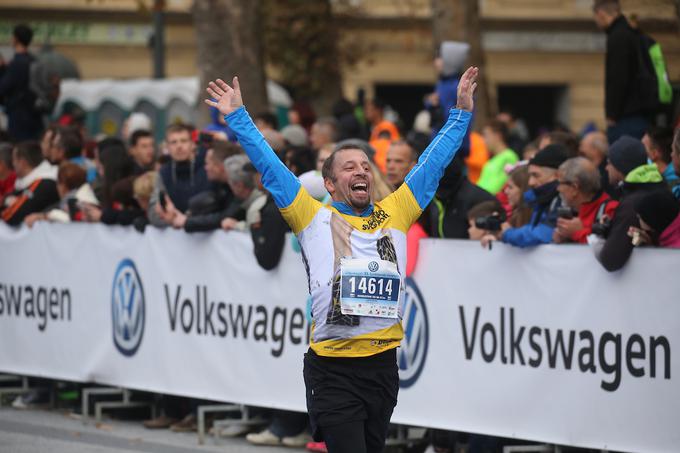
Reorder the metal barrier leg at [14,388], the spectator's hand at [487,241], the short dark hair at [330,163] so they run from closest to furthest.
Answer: the short dark hair at [330,163] → the spectator's hand at [487,241] → the metal barrier leg at [14,388]

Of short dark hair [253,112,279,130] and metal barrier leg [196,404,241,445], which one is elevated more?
short dark hair [253,112,279,130]

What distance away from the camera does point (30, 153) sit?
43.9 feet

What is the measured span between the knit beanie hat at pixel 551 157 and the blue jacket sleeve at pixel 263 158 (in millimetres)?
3153

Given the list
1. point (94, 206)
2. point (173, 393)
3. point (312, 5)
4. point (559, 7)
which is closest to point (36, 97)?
point (94, 206)

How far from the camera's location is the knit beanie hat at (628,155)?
9008 millimetres

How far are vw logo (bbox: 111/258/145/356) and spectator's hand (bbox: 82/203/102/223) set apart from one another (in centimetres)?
55

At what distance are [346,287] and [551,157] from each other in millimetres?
3239

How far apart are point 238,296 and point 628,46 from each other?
3.67 metres

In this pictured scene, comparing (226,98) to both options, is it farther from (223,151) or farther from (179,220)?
(179,220)

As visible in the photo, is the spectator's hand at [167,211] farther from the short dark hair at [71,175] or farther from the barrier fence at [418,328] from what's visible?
the short dark hair at [71,175]

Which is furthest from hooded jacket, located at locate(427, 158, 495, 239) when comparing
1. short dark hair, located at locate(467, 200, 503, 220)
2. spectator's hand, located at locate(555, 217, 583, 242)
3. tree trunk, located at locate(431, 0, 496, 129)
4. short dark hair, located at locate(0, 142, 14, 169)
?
tree trunk, located at locate(431, 0, 496, 129)

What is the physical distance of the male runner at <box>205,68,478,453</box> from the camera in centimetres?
679

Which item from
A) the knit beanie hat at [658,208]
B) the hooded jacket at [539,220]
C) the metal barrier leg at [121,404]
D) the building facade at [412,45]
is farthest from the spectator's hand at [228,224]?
the building facade at [412,45]

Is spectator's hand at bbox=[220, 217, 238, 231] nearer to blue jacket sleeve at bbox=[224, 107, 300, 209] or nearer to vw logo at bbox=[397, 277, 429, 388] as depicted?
vw logo at bbox=[397, 277, 429, 388]
